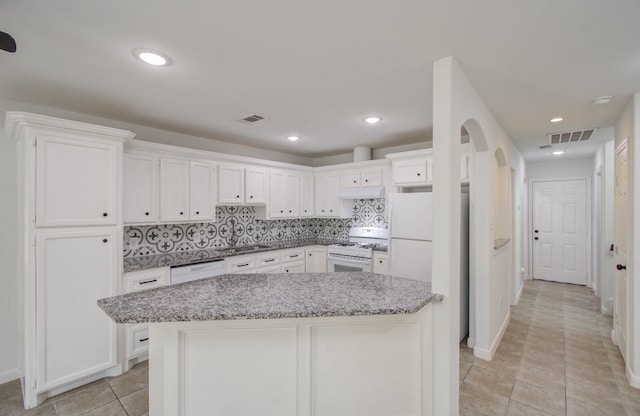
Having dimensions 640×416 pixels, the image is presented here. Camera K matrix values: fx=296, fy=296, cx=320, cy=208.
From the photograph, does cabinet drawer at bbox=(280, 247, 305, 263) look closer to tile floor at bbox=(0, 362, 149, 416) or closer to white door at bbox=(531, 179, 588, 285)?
tile floor at bbox=(0, 362, 149, 416)

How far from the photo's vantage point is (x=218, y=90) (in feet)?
7.97

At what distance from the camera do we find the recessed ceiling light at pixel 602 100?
2512mm

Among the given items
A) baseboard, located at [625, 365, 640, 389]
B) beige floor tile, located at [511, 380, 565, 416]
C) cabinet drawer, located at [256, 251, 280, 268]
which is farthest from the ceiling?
beige floor tile, located at [511, 380, 565, 416]

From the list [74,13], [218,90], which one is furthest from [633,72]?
[74,13]

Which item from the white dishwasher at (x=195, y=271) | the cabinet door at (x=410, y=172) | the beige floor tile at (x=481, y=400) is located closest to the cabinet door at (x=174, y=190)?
the white dishwasher at (x=195, y=271)

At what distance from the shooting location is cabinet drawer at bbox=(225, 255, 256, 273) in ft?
12.0

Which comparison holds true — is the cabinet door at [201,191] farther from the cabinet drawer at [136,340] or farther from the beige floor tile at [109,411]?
the beige floor tile at [109,411]

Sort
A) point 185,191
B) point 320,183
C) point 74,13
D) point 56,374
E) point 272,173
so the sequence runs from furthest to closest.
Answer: point 320,183 < point 272,173 < point 185,191 < point 56,374 < point 74,13

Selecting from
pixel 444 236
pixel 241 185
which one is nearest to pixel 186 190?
pixel 241 185

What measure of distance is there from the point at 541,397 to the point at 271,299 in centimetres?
235

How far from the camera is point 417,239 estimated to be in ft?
11.0

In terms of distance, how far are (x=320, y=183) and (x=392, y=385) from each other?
3.67 metres

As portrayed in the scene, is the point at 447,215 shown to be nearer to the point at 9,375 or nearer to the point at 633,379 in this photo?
the point at 633,379

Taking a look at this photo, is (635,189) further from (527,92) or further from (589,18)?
(589,18)
